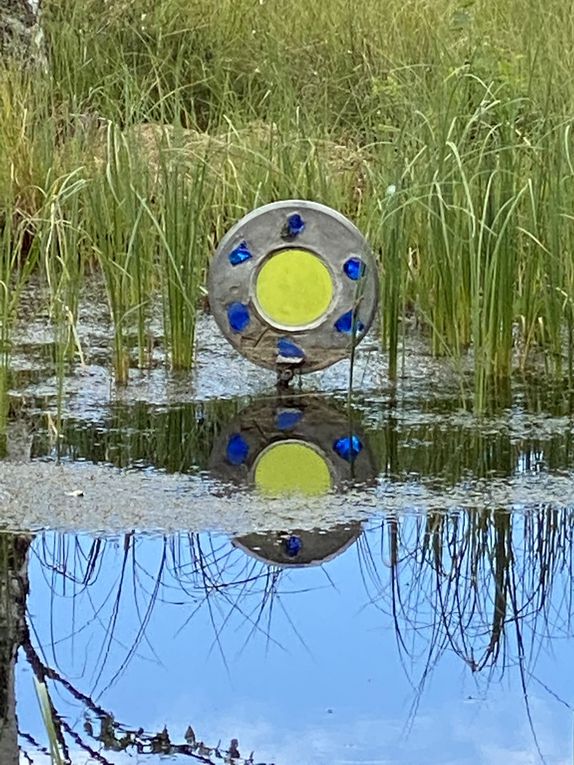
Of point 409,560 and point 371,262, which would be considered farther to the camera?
point 371,262

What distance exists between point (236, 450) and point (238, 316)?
1.86 ft

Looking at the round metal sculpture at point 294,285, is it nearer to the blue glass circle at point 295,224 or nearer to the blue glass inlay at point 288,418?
the blue glass circle at point 295,224

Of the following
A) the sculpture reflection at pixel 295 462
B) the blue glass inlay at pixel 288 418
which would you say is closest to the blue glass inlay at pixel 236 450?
the sculpture reflection at pixel 295 462

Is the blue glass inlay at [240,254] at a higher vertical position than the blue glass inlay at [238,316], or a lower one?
higher

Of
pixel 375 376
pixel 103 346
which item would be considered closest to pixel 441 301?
pixel 375 376

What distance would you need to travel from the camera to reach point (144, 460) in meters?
3.41

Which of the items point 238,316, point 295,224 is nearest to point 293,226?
point 295,224

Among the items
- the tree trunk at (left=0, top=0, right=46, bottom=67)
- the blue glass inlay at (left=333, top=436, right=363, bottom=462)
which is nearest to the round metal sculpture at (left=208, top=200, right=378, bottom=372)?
the blue glass inlay at (left=333, top=436, right=363, bottom=462)

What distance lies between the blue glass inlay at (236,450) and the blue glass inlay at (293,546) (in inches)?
22.1

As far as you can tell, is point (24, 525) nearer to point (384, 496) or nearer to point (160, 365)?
point (384, 496)

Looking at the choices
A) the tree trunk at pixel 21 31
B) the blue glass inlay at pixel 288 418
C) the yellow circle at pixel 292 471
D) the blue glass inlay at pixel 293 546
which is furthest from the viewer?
the tree trunk at pixel 21 31

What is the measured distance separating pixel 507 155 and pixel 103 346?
1431 mm

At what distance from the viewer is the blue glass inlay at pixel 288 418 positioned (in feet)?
12.2

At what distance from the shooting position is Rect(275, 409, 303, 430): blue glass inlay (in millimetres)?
3730
